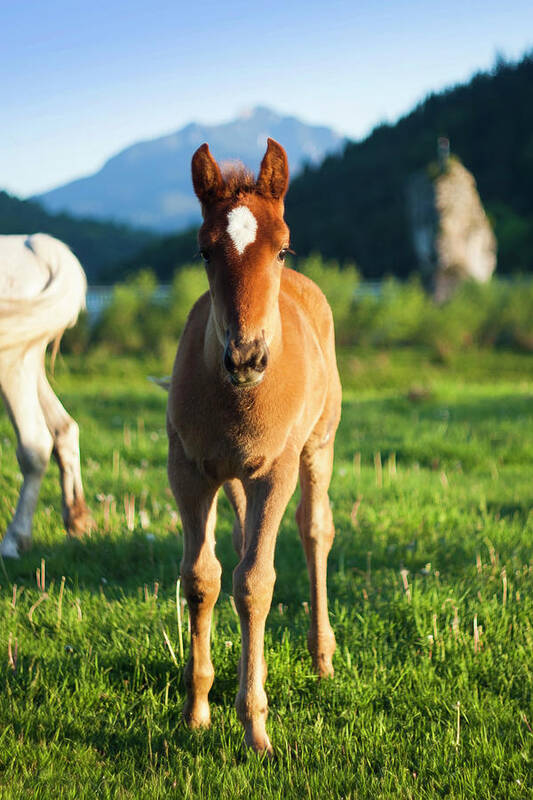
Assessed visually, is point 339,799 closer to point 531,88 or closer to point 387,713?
point 387,713

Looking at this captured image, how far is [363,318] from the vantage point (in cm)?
1597

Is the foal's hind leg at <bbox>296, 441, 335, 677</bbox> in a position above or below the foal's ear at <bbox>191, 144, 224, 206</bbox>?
below

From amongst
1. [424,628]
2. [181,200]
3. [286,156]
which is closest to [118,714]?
[424,628]

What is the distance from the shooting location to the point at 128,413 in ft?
32.1

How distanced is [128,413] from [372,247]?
1435 inches

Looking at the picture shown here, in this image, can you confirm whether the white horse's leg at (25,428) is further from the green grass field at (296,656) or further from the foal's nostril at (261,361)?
the foal's nostril at (261,361)

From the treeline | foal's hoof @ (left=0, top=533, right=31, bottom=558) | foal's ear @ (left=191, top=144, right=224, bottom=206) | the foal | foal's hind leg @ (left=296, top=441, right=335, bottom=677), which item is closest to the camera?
the foal

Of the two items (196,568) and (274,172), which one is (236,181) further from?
(196,568)

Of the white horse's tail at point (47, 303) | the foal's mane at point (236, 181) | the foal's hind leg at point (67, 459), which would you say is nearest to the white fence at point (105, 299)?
the white horse's tail at point (47, 303)

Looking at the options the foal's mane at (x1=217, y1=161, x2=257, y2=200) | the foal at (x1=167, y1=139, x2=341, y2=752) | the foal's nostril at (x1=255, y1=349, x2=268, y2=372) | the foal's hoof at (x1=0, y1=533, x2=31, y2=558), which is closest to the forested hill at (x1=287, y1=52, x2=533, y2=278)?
the foal's hoof at (x1=0, y1=533, x2=31, y2=558)

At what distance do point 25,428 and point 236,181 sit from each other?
291 cm

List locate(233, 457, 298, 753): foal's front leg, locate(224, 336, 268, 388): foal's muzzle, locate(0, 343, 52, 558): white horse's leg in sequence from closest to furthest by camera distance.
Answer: locate(224, 336, 268, 388): foal's muzzle < locate(233, 457, 298, 753): foal's front leg < locate(0, 343, 52, 558): white horse's leg

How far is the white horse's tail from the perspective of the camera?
4652 millimetres

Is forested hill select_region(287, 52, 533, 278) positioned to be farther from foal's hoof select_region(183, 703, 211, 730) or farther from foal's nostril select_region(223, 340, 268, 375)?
foal's nostril select_region(223, 340, 268, 375)
